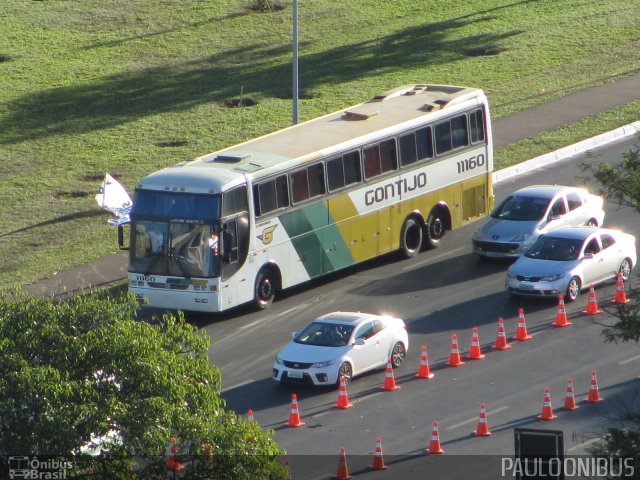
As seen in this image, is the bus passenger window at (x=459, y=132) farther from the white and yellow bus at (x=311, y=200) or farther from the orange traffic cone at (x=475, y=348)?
the orange traffic cone at (x=475, y=348)

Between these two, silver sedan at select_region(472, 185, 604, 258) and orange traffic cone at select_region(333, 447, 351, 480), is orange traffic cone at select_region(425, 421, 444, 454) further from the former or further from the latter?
silver sedan at select_region(472, 185, 604, 258)

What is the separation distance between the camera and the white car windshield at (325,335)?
23.1 metres

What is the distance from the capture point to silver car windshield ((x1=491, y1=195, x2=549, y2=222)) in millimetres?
29422

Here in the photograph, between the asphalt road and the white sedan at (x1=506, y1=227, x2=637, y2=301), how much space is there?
0.40 m

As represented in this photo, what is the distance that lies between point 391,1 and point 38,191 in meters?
21.7

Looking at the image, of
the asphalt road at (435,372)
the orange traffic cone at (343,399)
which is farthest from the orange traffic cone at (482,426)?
the orange traffic cone at (343,399)

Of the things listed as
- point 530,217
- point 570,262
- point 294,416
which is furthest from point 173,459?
point 530,217

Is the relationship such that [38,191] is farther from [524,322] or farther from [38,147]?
[524,322]

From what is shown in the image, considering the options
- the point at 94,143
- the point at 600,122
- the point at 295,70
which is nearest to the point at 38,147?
the point at 94,143

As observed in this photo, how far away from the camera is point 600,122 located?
39.7 meters

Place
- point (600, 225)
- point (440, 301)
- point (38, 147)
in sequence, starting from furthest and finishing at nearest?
point (38, 147)
point (600, 225)
point (440, 301)

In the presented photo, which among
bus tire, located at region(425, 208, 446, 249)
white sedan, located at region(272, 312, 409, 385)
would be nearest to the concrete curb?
bus tire, located at region(425, 208, 446, 249)

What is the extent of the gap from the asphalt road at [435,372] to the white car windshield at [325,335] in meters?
0.80

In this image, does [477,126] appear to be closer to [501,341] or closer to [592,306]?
[592,306]
